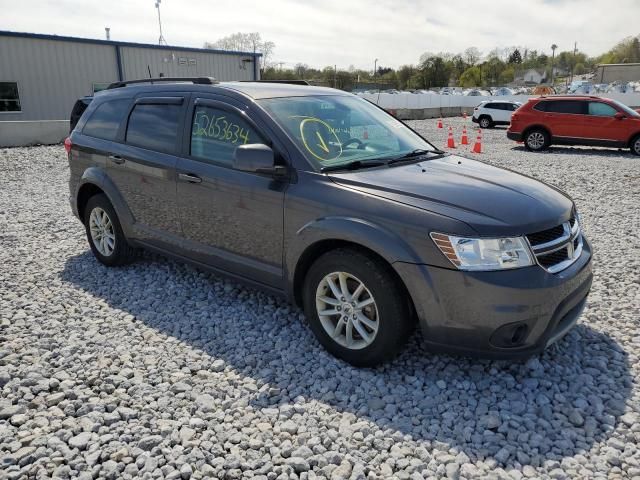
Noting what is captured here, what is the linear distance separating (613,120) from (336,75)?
3865cm

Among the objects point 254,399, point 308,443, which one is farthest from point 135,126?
point 308,443

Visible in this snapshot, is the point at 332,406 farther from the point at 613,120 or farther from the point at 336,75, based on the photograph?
the point at 336,75

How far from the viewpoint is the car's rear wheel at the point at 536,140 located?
15914mm

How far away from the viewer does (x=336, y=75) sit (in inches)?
2002

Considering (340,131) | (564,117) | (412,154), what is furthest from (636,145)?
(340,131)

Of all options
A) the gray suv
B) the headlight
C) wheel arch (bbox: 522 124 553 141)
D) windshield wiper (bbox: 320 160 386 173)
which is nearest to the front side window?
wheel arch (bbox: 522 124 553 141)

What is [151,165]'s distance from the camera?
4.51 m

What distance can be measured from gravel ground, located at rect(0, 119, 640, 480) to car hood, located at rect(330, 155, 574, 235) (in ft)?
3.38

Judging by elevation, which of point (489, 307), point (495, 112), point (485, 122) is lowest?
point (485, 122)

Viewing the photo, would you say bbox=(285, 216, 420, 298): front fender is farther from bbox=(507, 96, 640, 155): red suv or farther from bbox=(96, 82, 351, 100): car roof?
bbox=(507, 96, 640, 155): red suv

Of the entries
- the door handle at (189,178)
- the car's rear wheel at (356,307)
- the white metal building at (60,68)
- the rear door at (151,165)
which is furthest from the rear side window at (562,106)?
the white metal building at (60,68)

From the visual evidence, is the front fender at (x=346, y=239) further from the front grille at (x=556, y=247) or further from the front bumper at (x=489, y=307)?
the front grille at (x=556, y=247)

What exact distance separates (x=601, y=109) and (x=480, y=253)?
48.6 ft

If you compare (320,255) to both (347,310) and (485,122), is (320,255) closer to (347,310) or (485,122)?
(347,310)
